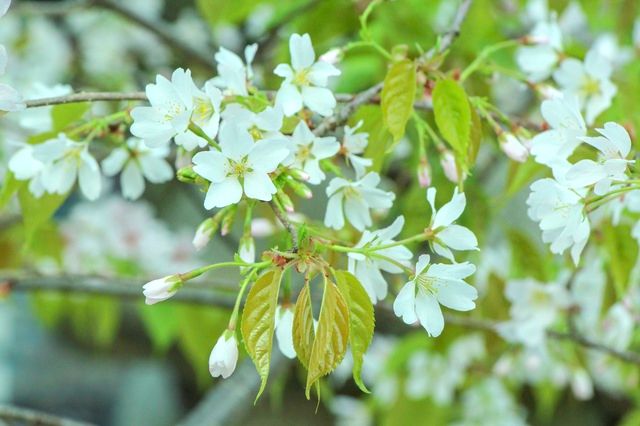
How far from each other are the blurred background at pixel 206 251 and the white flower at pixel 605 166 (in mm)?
204

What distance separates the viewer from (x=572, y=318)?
3.68 ft

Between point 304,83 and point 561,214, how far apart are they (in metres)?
0.21

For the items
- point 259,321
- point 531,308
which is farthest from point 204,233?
point 531,308

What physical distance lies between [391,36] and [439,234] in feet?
2.12

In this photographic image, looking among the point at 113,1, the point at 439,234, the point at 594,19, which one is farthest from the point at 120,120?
the point at 594,19

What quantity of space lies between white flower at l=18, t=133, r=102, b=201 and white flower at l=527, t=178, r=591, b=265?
1.21ft

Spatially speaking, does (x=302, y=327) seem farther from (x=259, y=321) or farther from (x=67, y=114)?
(x=67, y=114)

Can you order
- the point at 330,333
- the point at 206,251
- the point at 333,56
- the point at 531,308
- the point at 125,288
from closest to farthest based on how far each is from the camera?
the point at 330,333
the point at 333,56
the point at 531,308
the point at 125,288
the point at 206,251

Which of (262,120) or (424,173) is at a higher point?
(262,120)

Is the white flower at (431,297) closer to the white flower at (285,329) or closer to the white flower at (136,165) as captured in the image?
the white flower at (285,329)

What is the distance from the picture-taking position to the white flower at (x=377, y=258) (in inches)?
22.3

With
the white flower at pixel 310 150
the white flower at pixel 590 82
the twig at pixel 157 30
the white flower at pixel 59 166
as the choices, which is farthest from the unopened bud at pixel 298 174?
the twig at pixel 157 30

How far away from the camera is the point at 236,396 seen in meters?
1.43

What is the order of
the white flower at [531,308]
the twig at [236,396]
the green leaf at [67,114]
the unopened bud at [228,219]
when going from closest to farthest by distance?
the unopened bud at [228,219] < the green leaf at [67,114] < the white flower at [531,308] < the twig at [236,396]
